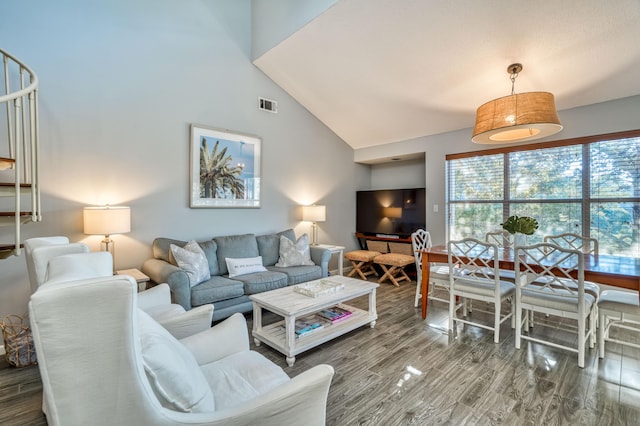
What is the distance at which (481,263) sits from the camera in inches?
112

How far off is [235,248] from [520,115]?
10.7 ft

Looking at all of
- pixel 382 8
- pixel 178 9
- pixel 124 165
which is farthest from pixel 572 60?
pixel 124 165

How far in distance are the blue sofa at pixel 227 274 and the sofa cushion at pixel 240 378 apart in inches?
57.6

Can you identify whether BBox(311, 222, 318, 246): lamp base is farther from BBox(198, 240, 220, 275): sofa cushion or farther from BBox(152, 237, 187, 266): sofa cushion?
BBox(152, 237, 187, 266): sofa cushion

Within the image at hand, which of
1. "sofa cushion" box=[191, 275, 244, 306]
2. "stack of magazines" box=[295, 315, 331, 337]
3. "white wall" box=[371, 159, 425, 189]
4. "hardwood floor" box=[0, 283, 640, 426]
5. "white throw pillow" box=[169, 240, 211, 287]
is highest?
"white wall" box=[371, 159, 425, 189]

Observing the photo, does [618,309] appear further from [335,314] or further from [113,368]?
[113,368]

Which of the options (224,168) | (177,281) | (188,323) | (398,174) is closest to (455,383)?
(188,323)

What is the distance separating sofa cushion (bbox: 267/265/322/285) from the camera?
3.61 metres

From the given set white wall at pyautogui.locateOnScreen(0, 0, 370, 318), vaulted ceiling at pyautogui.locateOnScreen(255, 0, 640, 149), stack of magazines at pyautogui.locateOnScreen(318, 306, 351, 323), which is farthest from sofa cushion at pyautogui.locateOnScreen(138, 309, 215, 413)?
vaulted ceiling at pyautogui.locateOnScreen(255, 0, 640, 149)

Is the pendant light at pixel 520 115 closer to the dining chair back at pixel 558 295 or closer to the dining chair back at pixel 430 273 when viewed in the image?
the dining chair back at pixel 558 295

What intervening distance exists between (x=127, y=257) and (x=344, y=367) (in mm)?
2592

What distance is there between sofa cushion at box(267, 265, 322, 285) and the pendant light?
240 centimetres

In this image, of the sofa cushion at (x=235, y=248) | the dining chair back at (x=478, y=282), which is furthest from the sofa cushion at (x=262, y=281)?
the dining chair back at (x=478, y=282)

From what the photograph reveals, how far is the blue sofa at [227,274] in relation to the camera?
285cm
